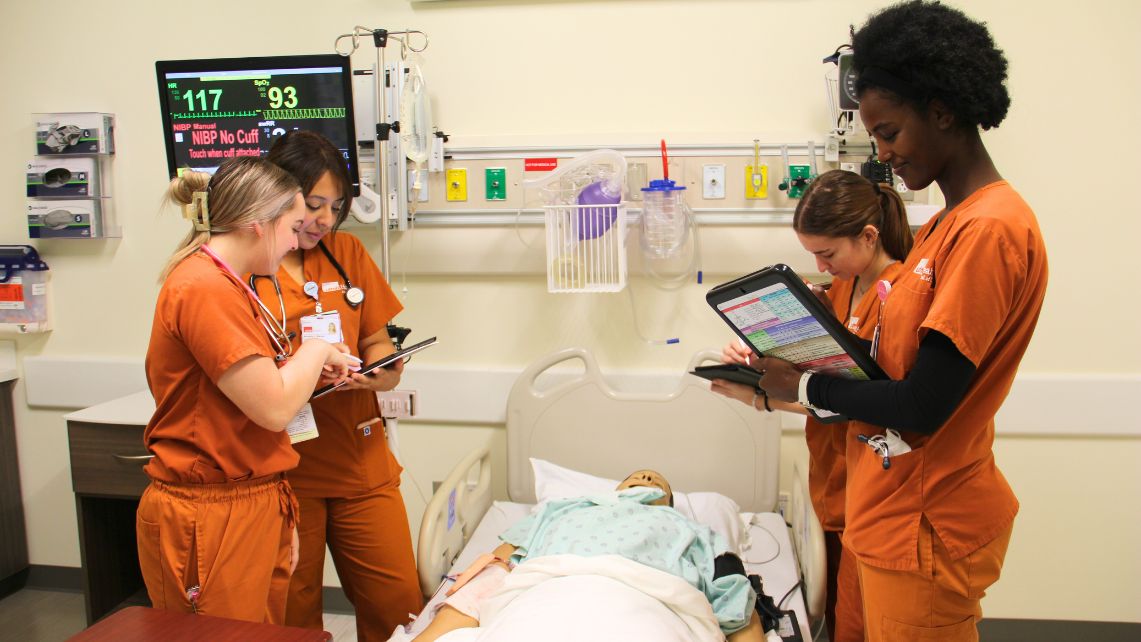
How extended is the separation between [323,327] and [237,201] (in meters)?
0.47

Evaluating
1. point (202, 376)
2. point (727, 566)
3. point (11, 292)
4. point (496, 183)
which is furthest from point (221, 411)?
point (11, 292)

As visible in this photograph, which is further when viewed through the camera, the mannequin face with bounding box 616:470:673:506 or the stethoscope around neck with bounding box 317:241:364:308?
the mannequin face with bounding box 616:470:673:506

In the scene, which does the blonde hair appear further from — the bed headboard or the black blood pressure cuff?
the black blood pressure cuff

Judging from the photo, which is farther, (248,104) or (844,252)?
(248,104)

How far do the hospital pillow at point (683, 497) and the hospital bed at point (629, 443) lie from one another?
67mm

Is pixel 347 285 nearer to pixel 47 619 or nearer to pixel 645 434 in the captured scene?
pixel 645 434

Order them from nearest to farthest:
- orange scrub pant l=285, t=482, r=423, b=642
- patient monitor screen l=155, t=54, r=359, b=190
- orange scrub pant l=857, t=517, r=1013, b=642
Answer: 1. orange scrub pant l=857, t=517, r=1013, b=642
2. orange scrub pant l=285, t=482, r=423, b=642
3. patient monitor screen l=155, t=54, r=359, b=190

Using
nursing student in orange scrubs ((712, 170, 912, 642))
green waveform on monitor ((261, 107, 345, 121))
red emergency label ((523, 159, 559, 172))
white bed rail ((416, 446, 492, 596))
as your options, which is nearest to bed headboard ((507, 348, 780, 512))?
white bed rail ((416, 446, 492, 596))

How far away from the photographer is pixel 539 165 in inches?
98.3

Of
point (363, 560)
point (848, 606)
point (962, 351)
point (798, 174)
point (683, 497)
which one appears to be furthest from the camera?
point (798, 174)

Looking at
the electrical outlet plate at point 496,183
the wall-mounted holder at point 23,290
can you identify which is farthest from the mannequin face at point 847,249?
the wall-mounted holder at point 23,290

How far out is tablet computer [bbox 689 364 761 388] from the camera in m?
1.58

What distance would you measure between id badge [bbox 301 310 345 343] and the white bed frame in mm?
639

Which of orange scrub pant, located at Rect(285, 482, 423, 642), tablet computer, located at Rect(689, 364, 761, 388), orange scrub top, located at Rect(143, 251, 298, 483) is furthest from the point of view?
orange scrub pant, located at Rect(285, 482, 423, 642)
